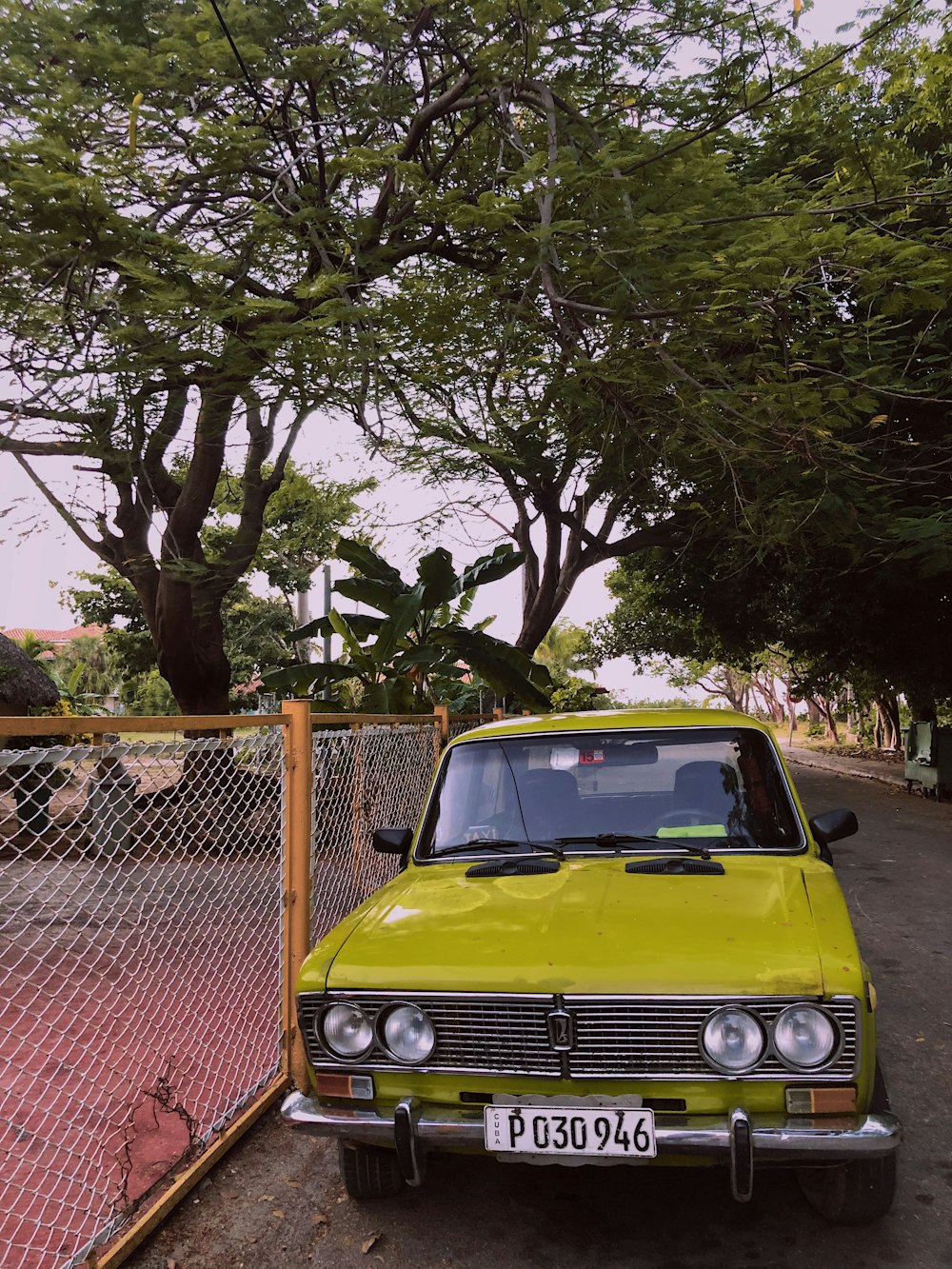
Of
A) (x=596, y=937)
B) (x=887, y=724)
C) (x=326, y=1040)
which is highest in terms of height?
(x=596, y=937)

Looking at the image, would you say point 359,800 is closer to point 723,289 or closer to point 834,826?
point 834,826

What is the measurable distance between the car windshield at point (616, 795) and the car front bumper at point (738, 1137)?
1218 mm

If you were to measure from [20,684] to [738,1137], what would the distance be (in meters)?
14.7

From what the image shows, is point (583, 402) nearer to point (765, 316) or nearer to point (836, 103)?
point (765, 316)

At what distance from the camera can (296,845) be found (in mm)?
4449

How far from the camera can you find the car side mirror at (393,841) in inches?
174

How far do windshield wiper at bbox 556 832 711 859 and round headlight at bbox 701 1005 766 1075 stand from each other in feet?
3.29

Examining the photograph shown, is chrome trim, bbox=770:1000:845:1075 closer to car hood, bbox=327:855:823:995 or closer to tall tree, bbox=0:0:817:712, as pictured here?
car hood, bbox=327:855:823:995

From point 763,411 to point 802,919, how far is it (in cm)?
591

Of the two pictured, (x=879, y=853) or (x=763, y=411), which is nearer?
(x=763, y=411)

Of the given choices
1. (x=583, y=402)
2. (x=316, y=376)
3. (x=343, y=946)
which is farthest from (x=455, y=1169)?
(x=316, y=376)

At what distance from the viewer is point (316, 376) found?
969cm

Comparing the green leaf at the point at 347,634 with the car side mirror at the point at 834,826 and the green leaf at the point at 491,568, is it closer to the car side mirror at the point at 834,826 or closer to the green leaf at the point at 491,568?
the green leaf at the point at 491,568

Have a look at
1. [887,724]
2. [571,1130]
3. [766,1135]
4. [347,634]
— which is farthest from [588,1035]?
[887,724]
